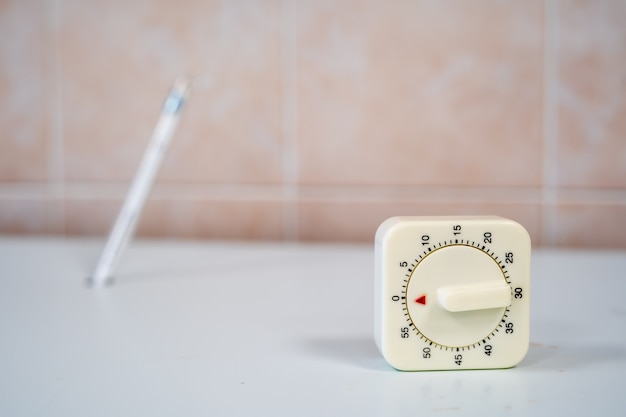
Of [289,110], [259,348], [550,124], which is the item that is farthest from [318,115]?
[259,348]

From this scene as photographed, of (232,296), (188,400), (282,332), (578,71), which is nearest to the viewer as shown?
(188,400)

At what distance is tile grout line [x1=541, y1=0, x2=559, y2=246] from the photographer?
2.78 feet

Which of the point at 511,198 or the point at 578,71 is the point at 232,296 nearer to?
the point at 511,198

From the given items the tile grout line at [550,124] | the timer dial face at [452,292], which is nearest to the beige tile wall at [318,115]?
the tile grout line at [550,124]

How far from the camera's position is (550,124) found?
858mm

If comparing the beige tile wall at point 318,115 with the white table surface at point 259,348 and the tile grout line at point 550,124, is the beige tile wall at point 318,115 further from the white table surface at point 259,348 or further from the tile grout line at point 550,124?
the white table surface at point 259,348

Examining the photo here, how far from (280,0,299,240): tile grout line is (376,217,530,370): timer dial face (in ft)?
1.85

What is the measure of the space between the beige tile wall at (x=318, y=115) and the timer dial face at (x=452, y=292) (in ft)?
1.77

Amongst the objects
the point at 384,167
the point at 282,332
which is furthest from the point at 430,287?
the point at 384,167

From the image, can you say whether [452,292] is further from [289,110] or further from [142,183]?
[289,110]

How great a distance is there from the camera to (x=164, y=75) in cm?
92

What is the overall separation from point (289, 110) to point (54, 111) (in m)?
0.37

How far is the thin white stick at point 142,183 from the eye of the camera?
60cm

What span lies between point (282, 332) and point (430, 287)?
5.3 inches
